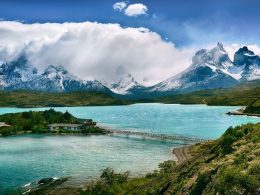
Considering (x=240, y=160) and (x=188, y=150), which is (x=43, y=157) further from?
(x=240, y=160)

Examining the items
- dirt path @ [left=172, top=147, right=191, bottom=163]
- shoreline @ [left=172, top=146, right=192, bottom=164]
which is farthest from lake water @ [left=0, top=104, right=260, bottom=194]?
dirt path @ [left=172, top=147, right=191, bottom=163]

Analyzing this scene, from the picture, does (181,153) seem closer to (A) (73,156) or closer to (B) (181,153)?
(B) (181,153)

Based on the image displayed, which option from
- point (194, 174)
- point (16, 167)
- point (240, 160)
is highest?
point (240, 160)

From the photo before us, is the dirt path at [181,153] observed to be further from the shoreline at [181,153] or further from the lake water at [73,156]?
the lake water at [73,156]

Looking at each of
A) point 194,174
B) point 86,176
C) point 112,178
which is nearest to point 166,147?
point 86,176

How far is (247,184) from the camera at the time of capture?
23.3 m

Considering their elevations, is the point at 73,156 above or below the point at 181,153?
below

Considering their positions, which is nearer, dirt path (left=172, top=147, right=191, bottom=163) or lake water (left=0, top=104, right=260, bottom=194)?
lake water (left=0, top=104, right=260, bottom=194)

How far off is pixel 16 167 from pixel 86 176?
26.2m

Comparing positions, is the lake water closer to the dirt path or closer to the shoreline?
the shoreline

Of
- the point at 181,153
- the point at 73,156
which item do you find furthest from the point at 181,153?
the point at 73,156

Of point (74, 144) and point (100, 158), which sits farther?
point (74, 144)

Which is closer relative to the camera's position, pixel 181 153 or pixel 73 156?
pixel 181 153

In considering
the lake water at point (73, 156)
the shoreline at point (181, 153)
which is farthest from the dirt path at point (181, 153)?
the lake water at point (73, 156)
